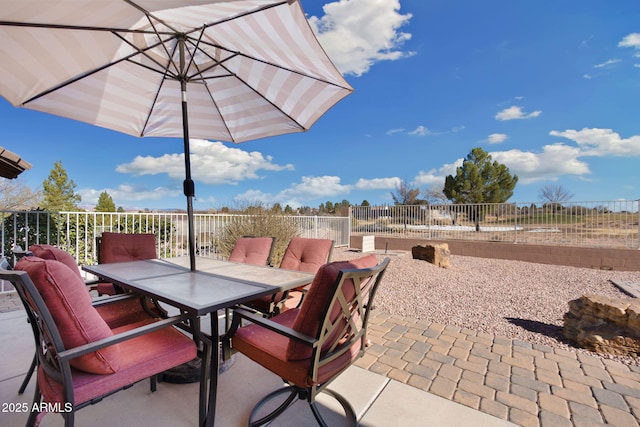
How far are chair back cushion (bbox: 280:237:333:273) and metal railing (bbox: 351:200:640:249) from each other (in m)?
8.75

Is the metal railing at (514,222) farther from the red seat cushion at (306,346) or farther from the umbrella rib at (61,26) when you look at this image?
the umbrella rib at (61,26)

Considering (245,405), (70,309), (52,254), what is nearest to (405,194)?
(245,405)

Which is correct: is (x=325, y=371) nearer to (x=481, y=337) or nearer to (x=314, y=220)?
(x=481, y=337)

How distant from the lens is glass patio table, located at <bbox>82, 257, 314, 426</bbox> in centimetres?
157

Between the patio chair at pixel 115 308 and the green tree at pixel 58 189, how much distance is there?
2396cm

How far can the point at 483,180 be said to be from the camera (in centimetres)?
1841

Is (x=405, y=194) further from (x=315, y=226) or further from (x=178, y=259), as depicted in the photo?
(x=178, y=259)

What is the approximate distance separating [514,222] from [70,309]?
11425mm

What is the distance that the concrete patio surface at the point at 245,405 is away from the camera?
168cm

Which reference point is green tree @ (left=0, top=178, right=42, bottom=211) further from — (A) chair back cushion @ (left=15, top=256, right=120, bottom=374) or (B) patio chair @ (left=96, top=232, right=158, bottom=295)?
Answer: (A) chair back cushion @ (left=15, top=256, right=120, bottom=374)

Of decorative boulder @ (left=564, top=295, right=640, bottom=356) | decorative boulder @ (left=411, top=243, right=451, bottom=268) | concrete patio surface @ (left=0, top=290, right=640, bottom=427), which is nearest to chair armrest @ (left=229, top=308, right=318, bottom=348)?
concrete patio surface @ (left=0, top=290, right=640, bottom=427)

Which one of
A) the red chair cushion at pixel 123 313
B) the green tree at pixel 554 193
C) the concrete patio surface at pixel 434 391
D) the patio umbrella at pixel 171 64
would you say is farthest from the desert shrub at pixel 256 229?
→ the green tree at pixel 554 193

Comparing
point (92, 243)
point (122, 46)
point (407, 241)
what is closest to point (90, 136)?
point (92, 243)

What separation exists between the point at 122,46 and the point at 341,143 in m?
15.3
